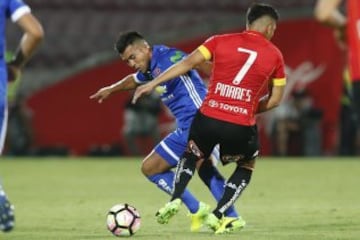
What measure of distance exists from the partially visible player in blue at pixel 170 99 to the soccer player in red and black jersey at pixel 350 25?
232cm

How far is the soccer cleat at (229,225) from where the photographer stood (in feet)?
29.3

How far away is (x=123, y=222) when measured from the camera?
9.00 m

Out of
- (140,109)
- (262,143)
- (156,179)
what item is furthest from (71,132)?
(156,179)

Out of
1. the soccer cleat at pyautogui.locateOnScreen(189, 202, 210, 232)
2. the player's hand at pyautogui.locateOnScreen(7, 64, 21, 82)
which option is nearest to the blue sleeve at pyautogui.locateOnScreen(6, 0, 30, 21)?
the player's hand at pyautogui.locateOnScreen(7, 64, 21, 82)

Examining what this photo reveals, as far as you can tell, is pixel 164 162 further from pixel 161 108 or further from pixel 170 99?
pixel 161 108

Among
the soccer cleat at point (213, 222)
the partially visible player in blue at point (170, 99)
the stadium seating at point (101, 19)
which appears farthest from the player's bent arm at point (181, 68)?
the stadium seating at point (101, 19)

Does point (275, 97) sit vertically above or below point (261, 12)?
below

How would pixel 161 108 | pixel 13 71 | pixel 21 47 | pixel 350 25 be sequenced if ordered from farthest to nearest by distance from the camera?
pixel 161 108 < pixel 13 71 < pixel 21 47 < pixel 350 25

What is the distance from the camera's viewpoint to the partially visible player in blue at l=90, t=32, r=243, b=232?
9.52m

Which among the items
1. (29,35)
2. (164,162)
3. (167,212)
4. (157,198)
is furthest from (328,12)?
(157,198)

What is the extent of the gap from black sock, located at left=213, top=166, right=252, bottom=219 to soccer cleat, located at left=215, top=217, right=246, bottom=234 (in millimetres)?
117

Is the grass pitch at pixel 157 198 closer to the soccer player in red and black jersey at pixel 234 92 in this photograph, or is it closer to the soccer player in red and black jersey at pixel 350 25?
the soccer player in red and black jersey at pixel 234 92

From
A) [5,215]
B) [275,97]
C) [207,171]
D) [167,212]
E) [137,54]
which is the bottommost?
[207,171]

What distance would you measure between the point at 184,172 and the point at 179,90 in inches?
38.8
